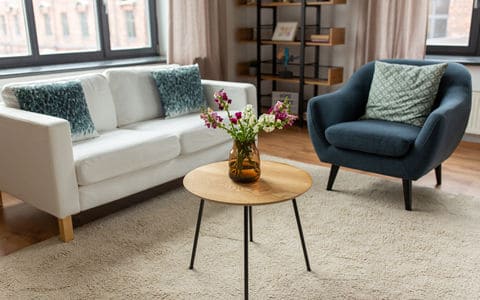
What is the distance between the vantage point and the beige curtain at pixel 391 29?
4.14m

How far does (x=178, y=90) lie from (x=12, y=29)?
4.80ft

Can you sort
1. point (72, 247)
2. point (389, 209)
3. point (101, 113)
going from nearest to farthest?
point (72, 247) < point (389, 209) < point (101, 113)

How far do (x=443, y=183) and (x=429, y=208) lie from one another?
0.50 metres

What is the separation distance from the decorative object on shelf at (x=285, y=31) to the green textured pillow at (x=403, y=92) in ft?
5.55

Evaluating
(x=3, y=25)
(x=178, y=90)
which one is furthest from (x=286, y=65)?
(x=3, y=25)

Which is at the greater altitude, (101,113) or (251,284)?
(101,113)

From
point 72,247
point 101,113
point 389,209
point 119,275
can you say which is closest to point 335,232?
point 389,209

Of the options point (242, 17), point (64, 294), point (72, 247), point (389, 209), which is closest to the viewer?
point (64, 294)

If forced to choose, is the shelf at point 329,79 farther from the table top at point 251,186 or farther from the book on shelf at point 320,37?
the table top at point 251,186

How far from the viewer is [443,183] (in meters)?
3.32

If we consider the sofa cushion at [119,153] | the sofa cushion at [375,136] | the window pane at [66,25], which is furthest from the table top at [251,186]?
the window pane at [66,25]

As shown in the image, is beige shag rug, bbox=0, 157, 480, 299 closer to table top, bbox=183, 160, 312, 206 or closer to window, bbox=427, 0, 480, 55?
table top, bbox=183, 160, 312, 206

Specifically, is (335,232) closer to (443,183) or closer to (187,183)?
(187,183)

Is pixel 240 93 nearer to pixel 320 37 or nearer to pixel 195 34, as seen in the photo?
pixel 195 34
